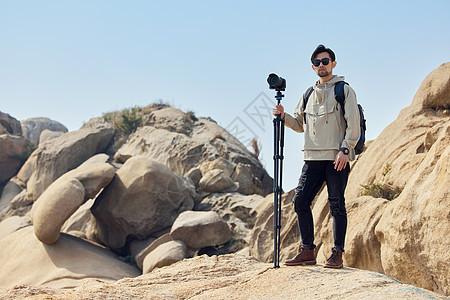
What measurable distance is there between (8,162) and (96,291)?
20021 millimetres

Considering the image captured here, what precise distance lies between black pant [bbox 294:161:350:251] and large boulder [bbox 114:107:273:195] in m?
12.0

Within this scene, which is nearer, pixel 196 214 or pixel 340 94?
pixel 340 94

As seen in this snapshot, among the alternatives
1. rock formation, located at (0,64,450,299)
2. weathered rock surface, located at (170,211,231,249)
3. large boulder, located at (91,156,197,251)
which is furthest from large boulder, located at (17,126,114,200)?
weathered rock surface, located at (170,211,231,249)

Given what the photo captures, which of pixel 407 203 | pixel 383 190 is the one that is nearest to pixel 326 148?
pixel 407 203

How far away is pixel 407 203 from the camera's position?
18.6ft

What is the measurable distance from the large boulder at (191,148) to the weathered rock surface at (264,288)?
11966mm

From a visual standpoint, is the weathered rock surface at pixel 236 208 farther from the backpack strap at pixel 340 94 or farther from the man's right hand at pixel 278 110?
the backpack strap at pixel 340 94

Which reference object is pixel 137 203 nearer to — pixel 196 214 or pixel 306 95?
pixel 196 214

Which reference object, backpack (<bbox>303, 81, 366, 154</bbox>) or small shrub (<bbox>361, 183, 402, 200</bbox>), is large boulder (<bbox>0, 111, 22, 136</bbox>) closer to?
small shrub (<bbox>361, 183, 402, 200</bbox>)

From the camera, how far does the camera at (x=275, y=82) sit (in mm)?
5258

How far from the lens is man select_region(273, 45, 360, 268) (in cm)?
484


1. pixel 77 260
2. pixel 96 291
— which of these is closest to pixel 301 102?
pixel 96 291

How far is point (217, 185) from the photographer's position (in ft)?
53.9

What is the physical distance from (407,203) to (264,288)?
218cm
